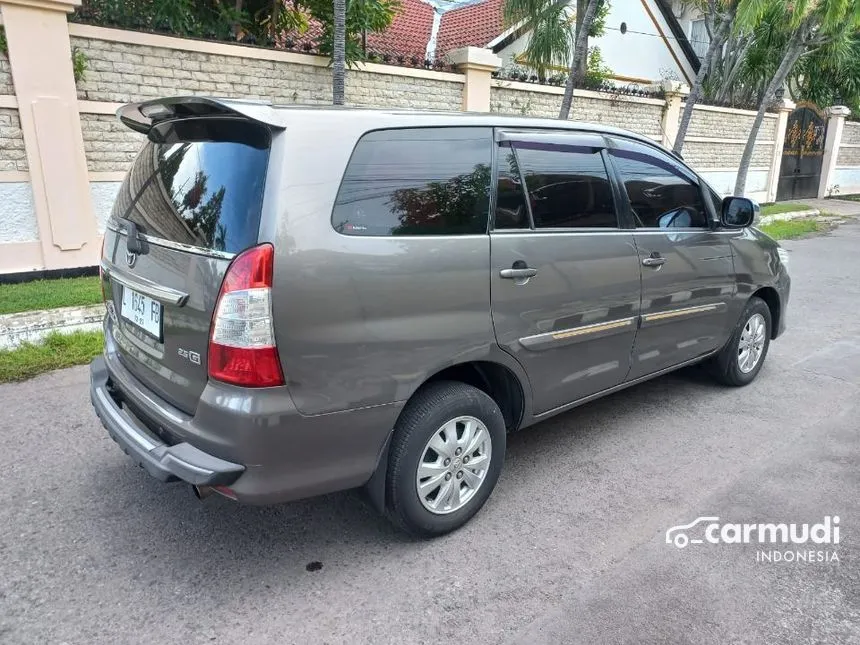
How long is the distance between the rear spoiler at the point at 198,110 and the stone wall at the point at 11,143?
4.72 meters

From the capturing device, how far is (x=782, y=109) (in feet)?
60.5

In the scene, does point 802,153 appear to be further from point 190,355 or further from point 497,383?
point 190,355

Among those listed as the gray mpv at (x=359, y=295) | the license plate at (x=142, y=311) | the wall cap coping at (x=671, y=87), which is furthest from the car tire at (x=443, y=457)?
the wall cap coping at (x=671, y=87)

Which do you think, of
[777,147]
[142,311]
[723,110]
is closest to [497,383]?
[142,311]

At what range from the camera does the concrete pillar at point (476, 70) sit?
10539 mm

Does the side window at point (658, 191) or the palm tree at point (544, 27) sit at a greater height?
the palm tree at point (544, 27)

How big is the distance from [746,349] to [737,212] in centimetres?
107

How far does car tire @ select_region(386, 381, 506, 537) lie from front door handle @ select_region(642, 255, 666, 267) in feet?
4.30

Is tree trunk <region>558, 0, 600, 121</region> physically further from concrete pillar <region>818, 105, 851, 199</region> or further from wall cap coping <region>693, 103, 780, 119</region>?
concrete pillar <region>818, 105, 851, 199</region>

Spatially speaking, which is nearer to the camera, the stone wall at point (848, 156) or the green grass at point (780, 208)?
the green grass at point (780, 208)

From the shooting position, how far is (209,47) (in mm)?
7934

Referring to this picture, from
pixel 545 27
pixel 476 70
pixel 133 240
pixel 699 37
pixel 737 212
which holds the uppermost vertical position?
pixel 699 37

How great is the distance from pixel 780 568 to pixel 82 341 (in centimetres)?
514

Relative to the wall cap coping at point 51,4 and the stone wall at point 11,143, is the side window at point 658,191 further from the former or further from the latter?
the stone wall at point 11,143
